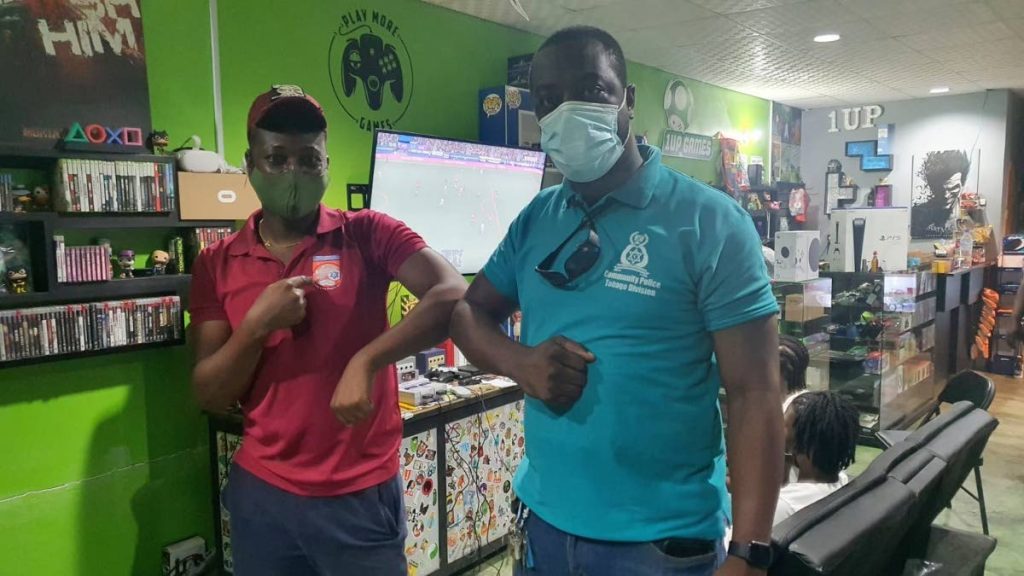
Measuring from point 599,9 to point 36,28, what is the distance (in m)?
2.49

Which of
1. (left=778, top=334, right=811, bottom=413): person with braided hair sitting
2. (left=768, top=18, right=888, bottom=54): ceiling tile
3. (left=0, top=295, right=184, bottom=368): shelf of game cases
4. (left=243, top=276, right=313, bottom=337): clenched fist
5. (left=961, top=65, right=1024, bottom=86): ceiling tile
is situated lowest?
(left=778, top=334, right=811, bottom=413): person with braided hair sitting

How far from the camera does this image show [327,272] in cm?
146

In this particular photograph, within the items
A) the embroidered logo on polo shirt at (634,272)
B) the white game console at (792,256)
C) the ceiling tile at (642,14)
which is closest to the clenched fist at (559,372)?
the embroidered logo on polo shirt at (634,272)

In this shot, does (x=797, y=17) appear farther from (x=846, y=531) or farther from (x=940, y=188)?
(x=940, y=188)

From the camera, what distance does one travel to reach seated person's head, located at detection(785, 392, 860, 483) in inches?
83.7

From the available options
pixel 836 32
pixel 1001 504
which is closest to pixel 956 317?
pixel 1001 504

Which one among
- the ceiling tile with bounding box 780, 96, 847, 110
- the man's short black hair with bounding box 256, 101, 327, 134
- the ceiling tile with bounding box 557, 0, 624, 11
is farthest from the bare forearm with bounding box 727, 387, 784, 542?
the ceiling tile with bounding box 780, 96, 847, 110

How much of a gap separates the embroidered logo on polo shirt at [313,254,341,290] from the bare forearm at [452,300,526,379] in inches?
13.6

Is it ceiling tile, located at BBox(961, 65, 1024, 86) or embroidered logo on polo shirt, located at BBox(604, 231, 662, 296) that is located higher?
ceiling tile, located at BBox(961, 65, 1024, 86)

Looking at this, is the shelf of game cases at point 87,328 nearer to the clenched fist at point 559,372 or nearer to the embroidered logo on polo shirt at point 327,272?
the embroidered logo on polo shirt at point 327,272

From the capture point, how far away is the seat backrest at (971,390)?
10.4 ft

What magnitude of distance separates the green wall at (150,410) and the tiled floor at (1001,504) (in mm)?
1323

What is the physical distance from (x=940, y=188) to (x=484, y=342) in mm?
7356

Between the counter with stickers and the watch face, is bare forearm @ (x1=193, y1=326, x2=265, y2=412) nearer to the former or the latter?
the watch face
